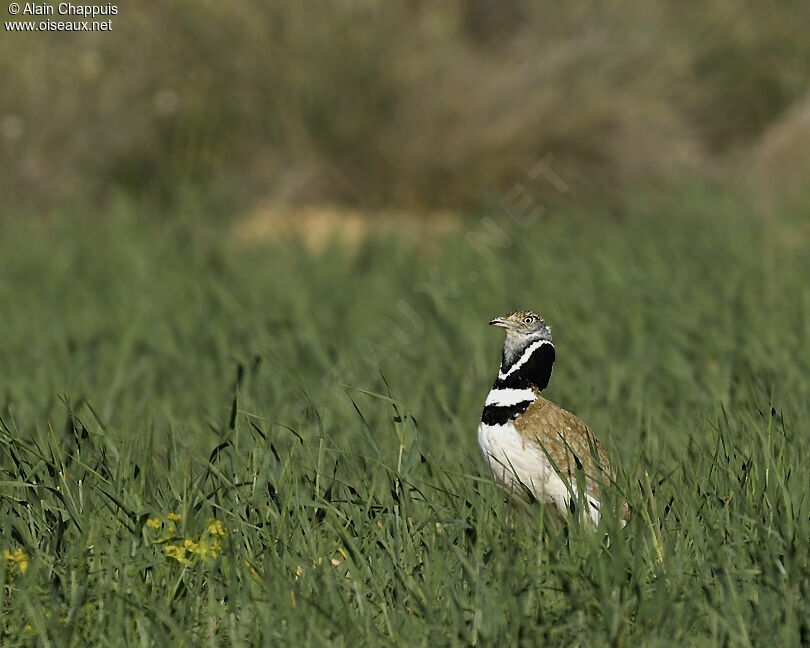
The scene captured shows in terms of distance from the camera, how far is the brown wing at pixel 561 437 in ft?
12.4

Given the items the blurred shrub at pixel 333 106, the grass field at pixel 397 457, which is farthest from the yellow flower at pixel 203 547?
the blurred shrub at pixel 333 106

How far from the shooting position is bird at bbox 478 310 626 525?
12.3 ft

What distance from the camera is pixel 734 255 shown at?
7.92 m

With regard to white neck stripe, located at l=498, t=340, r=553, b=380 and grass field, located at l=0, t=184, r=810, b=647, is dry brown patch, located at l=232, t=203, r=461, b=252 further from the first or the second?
white neck stripe, located at l=498, t=340, r=553, b=380

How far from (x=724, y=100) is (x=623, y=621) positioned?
10113 mm

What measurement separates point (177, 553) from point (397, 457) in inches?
36.8

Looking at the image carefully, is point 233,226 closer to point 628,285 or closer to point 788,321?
point 628,285

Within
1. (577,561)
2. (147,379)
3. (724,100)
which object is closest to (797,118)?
(724,100)

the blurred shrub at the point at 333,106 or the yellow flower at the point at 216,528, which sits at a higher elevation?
the blurred shrub at the point at 333,106

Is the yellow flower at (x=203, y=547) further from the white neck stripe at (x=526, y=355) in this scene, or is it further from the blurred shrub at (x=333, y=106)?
the blurred shrub at (x=333, y=106)

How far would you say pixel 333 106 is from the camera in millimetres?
11039

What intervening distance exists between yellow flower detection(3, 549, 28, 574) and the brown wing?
1405 mm

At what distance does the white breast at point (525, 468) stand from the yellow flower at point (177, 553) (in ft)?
3.00

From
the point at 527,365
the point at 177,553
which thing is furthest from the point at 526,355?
the point at 177,553
